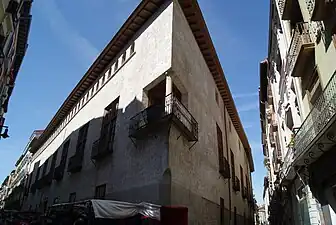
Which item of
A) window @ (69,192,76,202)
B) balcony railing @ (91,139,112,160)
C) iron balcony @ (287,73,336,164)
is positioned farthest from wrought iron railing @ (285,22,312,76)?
window @ (69,192,76,202)

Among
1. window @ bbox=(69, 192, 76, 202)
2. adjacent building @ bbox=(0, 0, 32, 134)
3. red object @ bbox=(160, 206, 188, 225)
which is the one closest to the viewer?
red object @ bbox=(160, 206, 188, 225)

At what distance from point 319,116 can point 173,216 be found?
15.6 ft

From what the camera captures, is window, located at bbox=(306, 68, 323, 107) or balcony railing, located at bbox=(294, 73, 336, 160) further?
window, located at bbox=(306, 68, 323, 107)

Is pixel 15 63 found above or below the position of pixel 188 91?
above

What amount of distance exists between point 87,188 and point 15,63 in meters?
14.2

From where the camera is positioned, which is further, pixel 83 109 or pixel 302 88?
pixel 83 109

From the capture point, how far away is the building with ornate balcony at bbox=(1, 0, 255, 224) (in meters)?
8.86

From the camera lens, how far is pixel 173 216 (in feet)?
24.1

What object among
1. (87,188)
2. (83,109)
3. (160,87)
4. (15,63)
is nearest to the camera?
(160,87)

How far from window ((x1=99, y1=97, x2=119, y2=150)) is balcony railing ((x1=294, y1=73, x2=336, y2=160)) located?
7.96 m

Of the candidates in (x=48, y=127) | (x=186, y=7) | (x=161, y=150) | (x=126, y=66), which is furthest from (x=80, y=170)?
(x=48, y=127)

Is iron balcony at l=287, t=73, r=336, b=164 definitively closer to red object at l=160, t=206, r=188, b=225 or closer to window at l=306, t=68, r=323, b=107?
window at l=306, t=68, r=323, b=107

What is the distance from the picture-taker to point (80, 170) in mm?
13938

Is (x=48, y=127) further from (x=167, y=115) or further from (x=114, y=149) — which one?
(x=167, y=115)
